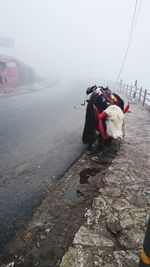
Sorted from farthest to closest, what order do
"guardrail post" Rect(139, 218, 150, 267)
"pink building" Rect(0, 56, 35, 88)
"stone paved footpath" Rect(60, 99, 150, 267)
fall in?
1. "pink building" Rect(0, 56, 35, 88)
2. "stone paved footpath" Rect(60, 99, 150, 267)
3. "guardrail post" Rect(139, 218, 150, 267)

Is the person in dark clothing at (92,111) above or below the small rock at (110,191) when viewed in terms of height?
above

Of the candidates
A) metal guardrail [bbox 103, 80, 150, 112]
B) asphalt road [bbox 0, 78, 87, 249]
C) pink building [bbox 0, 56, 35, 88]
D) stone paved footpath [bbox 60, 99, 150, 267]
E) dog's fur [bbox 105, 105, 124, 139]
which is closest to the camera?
stone paved footpath [bbox 60, 99, 150, 267]

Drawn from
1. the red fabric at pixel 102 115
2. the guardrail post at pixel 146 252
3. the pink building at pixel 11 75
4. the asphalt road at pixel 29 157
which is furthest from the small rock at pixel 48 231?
the pink building at pixel 11 75

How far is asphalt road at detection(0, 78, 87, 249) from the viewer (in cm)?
393

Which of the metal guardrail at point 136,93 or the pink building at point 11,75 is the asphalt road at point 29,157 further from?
the pink building at point 11,75

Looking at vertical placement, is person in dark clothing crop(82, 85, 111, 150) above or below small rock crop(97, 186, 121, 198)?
above

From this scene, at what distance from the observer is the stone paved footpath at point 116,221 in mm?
2990

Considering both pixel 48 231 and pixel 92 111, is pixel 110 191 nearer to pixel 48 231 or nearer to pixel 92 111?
pixel 48 231

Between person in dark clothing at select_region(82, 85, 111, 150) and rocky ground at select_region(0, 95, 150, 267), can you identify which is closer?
rocky ground at select_region(0, 95, 150, 267)

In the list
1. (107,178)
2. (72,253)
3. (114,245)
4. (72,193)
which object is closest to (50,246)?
(72,253)

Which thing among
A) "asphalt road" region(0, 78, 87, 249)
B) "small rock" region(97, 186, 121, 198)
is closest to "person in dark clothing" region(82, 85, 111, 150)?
"asphalt road" region(0, 78, 87, 249)

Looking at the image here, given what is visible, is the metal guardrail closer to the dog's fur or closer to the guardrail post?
the dog's fur

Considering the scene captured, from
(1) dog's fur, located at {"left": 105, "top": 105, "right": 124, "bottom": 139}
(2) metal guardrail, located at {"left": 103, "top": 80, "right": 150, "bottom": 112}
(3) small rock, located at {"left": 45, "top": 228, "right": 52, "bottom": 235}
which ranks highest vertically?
(1) dog's fur, located at {"left": 105, "top": 105, "right": 124, "bottom": 139}

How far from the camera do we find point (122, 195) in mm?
4379
